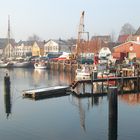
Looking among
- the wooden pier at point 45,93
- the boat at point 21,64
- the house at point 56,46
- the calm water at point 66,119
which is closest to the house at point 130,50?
the calm water at point 66,119

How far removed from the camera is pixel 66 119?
3045 cm

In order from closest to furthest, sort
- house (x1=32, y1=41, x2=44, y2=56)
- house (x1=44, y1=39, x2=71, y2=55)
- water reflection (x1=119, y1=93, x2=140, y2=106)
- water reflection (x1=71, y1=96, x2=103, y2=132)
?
water reflection (x1=71, y1=96, x2=103, y2=132) → water reflection (x1=119, y1=93, x2=140, y2=106) → house (x1=44, y1=39, x2=71, y2=55) → house (x1=32, y1=41, x2=44, y2=56)

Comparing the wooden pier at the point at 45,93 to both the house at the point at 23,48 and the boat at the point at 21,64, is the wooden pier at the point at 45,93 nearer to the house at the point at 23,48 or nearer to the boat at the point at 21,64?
the boat at the point at 21,64

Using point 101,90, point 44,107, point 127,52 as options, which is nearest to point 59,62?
point 127,52

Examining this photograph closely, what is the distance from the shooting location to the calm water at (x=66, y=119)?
2581cm

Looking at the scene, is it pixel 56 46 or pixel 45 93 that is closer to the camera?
pixel 45 93

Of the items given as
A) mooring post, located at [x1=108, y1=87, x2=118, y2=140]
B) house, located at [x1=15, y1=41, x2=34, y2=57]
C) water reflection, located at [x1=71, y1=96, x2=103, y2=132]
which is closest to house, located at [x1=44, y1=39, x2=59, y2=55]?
house, located at [x1=15, y1=41, x2=34, y2=57]

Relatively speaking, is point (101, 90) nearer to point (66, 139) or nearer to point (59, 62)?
point (66, 139)

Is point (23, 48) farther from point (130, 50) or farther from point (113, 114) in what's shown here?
point (113, 114)

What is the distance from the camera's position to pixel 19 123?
96.7 ft

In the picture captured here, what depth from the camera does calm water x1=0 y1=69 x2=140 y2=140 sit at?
25812 millimetres

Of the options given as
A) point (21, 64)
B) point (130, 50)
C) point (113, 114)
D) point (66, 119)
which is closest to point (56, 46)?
point (21, 64)

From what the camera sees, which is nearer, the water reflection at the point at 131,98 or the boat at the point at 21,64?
the water reflection at the point at 131,98

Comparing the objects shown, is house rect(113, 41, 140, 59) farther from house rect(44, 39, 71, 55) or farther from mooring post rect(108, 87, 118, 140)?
house rect(44, 39, 71, 55)
